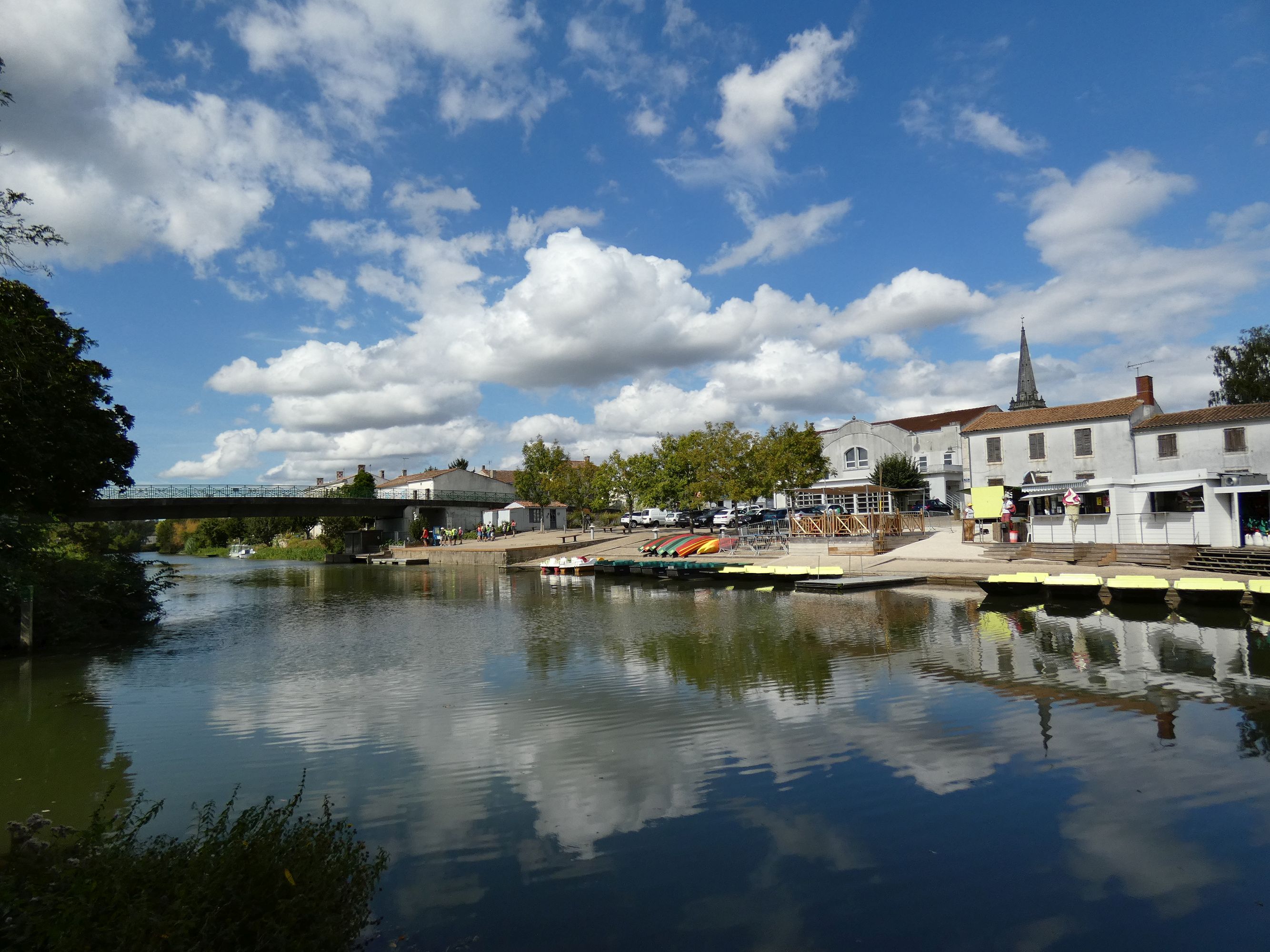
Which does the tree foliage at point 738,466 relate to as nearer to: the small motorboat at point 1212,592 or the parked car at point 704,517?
the parked car at point 704,517

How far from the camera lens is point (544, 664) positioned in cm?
1694

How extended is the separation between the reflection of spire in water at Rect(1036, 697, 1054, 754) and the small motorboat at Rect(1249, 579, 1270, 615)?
13656 mm

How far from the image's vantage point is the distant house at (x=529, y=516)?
240 ft

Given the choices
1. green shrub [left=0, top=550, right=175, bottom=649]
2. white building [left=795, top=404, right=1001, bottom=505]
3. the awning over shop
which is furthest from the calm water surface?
white building [left=795, top=404, right=1001, bottom=505]

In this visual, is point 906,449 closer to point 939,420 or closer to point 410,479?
point 939,420

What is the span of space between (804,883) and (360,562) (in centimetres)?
6566

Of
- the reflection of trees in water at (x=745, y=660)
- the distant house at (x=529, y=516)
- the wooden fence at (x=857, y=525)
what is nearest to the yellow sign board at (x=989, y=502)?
the wooden fence at (x=857, y=525)

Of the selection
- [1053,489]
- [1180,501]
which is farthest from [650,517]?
[1180,501]

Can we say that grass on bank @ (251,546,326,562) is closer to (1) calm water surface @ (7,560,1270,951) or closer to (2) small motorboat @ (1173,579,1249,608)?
(1) calm water surface @ (7,560,1270,951)

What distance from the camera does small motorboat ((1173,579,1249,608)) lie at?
21.1m

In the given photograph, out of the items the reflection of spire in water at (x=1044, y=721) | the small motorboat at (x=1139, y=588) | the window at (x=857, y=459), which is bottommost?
the reflection of spire in water at (x=1044, y=721)

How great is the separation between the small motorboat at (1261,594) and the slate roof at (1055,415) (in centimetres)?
2114

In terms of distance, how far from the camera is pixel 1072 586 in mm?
23656

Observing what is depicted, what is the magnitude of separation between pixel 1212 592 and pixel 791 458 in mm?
32316
